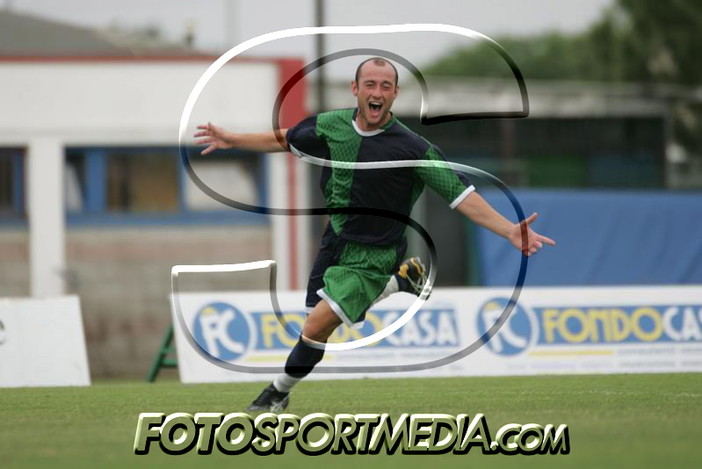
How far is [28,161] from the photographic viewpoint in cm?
2580

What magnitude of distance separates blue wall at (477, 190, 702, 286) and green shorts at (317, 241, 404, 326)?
15.0 m

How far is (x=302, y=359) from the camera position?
9.60 metres

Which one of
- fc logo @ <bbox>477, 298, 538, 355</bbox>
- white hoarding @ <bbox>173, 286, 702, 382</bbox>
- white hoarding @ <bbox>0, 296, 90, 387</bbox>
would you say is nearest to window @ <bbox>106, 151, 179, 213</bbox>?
white hoarding @ <bbox>173, 286, 702, 382</bbox>

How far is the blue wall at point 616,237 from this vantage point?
24578mm

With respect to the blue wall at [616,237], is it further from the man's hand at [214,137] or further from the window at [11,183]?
the man's hand at [214,137]

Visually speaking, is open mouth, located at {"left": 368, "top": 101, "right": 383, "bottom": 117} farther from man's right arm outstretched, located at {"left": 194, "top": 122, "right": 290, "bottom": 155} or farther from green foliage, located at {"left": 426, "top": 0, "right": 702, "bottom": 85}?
green foliage, located at {"left": 426, "top": 0, "right": 702, "bottom": 85}

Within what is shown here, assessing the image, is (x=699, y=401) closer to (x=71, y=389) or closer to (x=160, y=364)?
(x=71, y=389)

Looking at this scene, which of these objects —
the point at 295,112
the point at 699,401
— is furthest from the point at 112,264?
the point at 699,401

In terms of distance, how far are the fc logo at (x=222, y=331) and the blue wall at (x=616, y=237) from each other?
343 inches

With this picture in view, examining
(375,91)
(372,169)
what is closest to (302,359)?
(372,169)

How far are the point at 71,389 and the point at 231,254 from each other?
12428 millimetres

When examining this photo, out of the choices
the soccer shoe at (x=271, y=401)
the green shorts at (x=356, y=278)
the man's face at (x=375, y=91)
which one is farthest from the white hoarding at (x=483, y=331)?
the man's face at (x=375, y=91)

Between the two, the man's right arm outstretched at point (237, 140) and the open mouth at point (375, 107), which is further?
the man's right arm outstretched at point (237, 140)

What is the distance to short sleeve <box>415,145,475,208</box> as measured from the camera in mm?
9062
